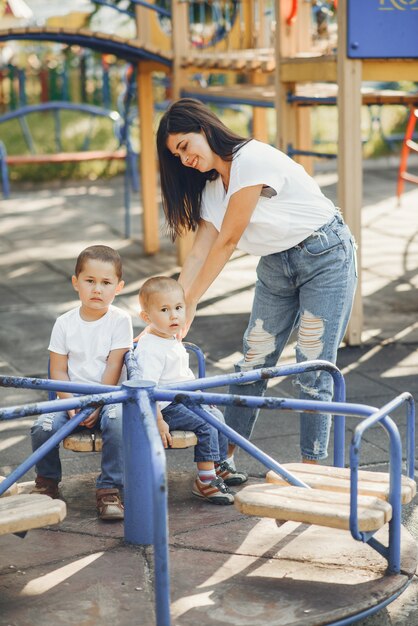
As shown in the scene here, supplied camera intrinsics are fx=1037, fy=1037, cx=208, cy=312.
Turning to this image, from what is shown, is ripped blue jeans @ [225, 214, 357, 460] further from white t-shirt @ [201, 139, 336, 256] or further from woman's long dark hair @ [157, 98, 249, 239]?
woman's long dark hair @ [157, 98, 249, 239]

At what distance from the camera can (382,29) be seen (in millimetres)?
6105

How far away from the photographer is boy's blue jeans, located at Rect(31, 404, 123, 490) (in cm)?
370

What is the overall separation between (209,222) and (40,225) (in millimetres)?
6692

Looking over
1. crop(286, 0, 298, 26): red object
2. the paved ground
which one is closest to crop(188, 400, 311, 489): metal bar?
the paved ground

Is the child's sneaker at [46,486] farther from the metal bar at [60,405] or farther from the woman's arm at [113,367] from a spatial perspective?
the metal bar at [60,405]

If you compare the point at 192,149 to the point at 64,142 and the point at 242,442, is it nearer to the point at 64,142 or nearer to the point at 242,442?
the point at 242,442

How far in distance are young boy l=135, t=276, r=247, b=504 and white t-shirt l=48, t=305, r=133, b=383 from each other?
0.29ft

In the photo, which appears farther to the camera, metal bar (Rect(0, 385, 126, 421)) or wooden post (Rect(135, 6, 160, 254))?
wooden post (Rect(135, 6, 160, 254))

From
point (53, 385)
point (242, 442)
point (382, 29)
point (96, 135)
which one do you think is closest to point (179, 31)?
point (382, 29)

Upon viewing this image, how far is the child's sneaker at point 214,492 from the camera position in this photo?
3906mm

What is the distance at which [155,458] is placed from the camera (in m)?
2.77

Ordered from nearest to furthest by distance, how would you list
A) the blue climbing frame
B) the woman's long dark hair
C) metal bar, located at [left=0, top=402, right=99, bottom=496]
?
the blue climbing frame
metal bar, located at [left=0, top=402, right=99, bottom=496]
the woman's long dark hair

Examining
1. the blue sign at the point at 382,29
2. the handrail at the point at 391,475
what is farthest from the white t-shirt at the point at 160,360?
the blue sign at the point at 382,29

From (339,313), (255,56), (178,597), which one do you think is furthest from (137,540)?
(255,56)
